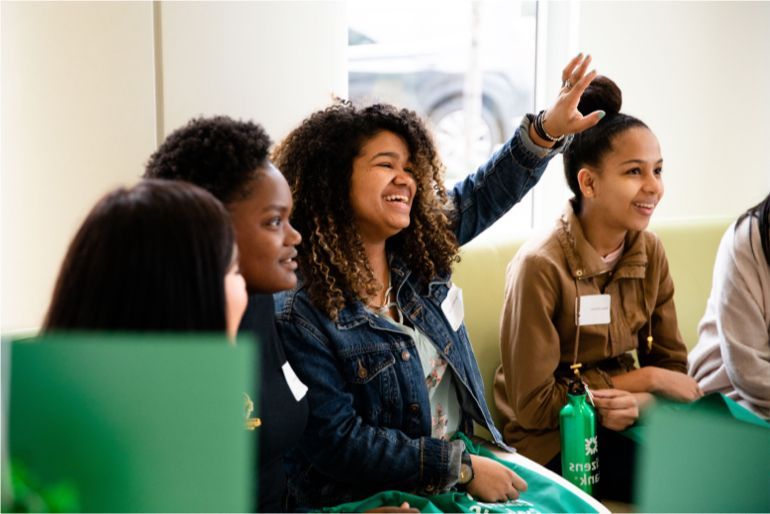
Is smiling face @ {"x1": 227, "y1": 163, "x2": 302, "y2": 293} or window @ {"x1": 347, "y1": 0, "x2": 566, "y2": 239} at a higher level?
window @ {"x1": 347, "y1": 0, "x2": 566, "y2": 239}

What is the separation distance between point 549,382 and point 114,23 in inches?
51.5

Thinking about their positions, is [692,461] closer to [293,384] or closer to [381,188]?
[293,384]

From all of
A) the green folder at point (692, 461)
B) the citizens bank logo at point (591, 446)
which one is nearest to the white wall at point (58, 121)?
the citizens bank logo at point (591, 446)

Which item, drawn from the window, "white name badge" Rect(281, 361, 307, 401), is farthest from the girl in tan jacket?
the window

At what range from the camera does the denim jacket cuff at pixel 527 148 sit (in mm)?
1802

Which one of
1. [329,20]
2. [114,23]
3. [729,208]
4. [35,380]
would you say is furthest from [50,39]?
[729,208]

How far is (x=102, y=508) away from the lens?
1.38 ft

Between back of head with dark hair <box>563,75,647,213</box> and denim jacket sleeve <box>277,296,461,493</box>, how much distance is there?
0.91 meters

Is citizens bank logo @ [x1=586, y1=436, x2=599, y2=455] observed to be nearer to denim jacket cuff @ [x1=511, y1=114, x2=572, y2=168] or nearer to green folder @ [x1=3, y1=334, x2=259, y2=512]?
denim jacket cuff @ [x1=511, y1=114, x2=572, y2=168]

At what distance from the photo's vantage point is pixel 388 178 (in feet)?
5.68

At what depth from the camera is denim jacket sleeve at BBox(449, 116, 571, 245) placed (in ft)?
5.96

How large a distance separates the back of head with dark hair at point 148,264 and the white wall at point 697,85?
9.19 feet

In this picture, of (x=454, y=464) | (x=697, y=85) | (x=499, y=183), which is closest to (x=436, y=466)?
(x=454, y=464)

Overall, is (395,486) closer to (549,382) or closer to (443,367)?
(443,367)
